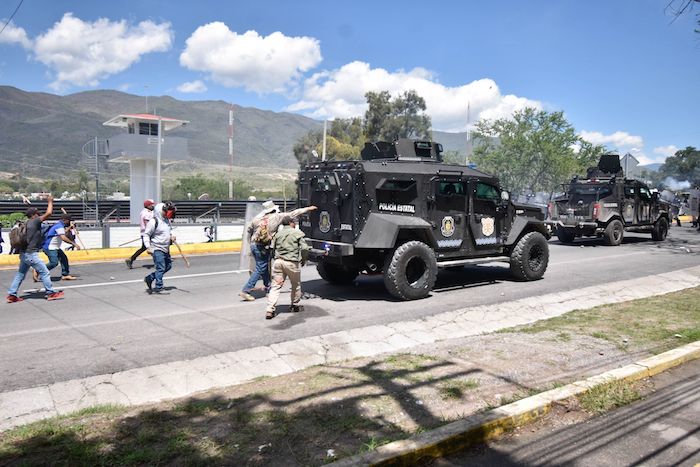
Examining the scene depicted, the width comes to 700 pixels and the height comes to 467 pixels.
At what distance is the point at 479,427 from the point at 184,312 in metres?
5.77

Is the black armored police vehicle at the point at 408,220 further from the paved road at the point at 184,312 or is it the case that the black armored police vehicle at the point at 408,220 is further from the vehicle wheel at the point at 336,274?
the paved road at the point at 184,312

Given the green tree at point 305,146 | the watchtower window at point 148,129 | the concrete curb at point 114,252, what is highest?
the green tree at point 305,146

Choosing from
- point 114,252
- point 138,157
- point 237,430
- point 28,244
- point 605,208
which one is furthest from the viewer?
point 138,157

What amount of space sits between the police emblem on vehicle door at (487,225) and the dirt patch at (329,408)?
407cm

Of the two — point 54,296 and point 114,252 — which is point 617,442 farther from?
point 114,252

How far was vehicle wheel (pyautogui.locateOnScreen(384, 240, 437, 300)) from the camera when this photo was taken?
360 inches

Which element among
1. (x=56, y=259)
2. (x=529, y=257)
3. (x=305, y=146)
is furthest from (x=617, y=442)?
(x=305, y=146)

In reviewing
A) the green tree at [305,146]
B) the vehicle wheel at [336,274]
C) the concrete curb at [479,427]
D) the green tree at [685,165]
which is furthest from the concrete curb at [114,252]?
the green tree at [685,165]

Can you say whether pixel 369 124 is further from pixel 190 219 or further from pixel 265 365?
pixel 265 365

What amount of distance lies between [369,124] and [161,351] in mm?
64993

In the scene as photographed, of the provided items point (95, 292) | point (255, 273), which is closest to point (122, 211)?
point (95, 292)

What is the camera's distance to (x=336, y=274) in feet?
36.1

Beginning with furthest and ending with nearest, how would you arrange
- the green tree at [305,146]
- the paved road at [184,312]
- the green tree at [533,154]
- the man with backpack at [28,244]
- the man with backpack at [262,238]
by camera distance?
1. the green tree at [305,146]
2. the green tree at [533,154]
3. the man with backpack at [262,238]
4. the man with backpack at [28,244]
5. the paved road at [184,312]

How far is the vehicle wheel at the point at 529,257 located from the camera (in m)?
11.2
